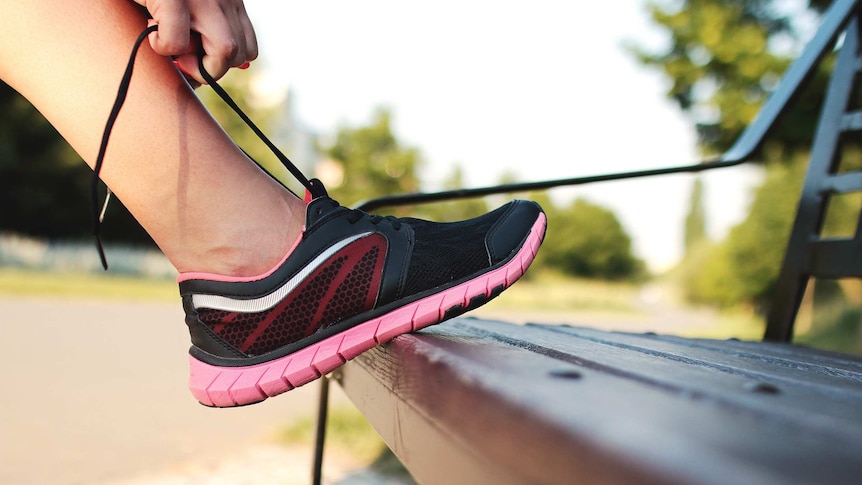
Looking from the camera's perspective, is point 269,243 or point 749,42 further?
point 749,42

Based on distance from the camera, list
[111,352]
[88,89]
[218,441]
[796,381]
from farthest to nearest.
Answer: [111,352] < [218,441] < [88,89] < [796,381]

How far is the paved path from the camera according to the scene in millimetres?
2066

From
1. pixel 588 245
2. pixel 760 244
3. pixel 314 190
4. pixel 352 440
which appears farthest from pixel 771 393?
pixel 588 245

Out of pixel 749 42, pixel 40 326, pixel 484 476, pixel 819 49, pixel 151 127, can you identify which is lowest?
pixel 40 326

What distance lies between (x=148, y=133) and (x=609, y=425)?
0.62 m

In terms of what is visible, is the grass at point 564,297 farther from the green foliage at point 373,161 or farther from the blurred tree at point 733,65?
the blurred tree at point 733,65

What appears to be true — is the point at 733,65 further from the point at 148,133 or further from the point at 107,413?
the point at 148,133

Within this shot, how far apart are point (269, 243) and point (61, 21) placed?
32cm

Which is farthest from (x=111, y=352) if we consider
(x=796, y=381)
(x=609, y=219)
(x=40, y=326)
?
(x=609, y=219)

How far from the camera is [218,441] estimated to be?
246 centimetres

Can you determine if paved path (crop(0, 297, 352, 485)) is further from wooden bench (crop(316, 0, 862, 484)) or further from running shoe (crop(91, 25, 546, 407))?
wooden bench (crop(316, 0, 862, 484))

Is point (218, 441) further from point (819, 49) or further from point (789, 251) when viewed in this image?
point (819, 49)

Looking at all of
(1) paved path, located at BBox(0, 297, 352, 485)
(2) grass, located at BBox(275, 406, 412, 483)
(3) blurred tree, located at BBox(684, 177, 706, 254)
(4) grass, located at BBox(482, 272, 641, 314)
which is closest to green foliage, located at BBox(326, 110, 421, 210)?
(4) grass, located at BBox(482, 272, 641, 314)

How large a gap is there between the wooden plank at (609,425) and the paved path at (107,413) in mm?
1807
